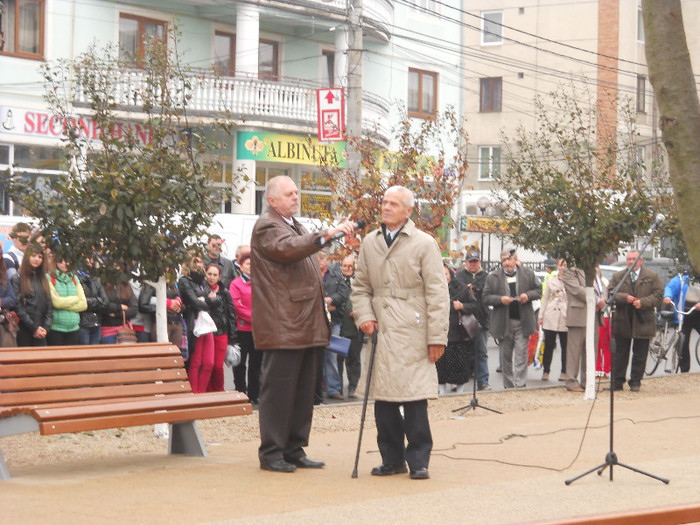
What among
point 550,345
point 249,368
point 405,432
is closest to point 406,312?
point 405,432

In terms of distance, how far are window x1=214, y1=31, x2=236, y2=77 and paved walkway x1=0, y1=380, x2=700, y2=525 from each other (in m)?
21.5

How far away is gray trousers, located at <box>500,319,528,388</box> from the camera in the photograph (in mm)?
17469

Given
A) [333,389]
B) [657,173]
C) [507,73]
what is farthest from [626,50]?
[333,389]

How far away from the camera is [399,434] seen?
30.1 ft

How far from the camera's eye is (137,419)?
29.0 ft

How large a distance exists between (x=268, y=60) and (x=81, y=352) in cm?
2470

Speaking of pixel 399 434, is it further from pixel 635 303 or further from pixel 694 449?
pixel 635 303

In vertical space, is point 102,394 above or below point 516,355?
above

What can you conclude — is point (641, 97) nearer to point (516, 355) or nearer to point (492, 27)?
point (492, 27)

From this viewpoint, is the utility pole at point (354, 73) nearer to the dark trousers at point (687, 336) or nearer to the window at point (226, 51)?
the dark trousers at point (687, 336)

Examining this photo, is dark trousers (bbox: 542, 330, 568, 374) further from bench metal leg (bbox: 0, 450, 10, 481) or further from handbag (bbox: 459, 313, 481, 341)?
bench metal leg (bbox: 0, 450, 10, 481)

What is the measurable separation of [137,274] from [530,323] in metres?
7.80

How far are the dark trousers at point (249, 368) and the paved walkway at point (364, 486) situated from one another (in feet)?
8.96

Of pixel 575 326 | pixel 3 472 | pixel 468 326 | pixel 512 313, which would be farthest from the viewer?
pixel 512 313
